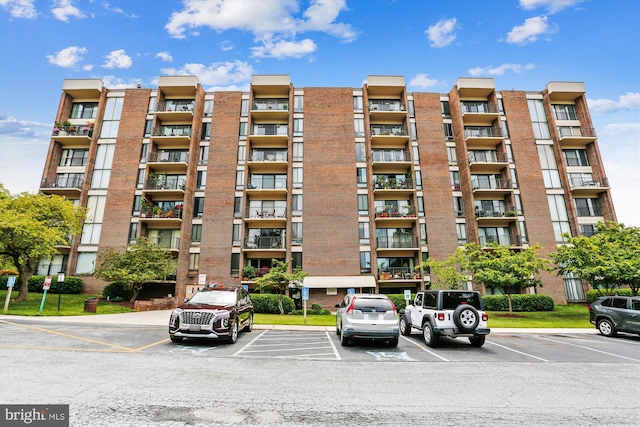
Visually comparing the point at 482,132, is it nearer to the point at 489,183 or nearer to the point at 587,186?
the point at 489,183

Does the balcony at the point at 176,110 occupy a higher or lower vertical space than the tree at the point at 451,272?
higher

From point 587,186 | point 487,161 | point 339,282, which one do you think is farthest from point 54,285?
point 587,186

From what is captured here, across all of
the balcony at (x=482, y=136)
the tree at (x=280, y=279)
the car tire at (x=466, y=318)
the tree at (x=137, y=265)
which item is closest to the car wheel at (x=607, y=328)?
the car tire at (x=466, y=318)

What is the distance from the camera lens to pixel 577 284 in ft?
101

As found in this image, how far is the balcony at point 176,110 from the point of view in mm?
32656

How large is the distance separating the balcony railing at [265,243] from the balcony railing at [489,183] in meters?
19.6

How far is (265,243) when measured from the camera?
99.4ft

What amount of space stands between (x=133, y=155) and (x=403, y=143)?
26777 millimetres

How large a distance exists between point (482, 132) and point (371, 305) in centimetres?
3044

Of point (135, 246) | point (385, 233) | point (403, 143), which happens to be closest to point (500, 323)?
point (385, 233)

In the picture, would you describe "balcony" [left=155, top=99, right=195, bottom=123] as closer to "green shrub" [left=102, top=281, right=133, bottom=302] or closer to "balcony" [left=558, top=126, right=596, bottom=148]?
"green shrub" [left=102, top=281, right=133, bottom=302]

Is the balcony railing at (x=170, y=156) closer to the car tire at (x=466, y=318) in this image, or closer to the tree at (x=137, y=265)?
the tree at (x=137, y=265)

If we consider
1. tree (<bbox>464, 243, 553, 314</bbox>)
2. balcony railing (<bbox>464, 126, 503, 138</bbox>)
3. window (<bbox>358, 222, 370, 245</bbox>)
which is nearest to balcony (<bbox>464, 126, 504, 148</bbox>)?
balcony railing (<bbox>464, 126, 503, 138</bbox>)

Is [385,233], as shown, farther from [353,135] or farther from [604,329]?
[604,329]
